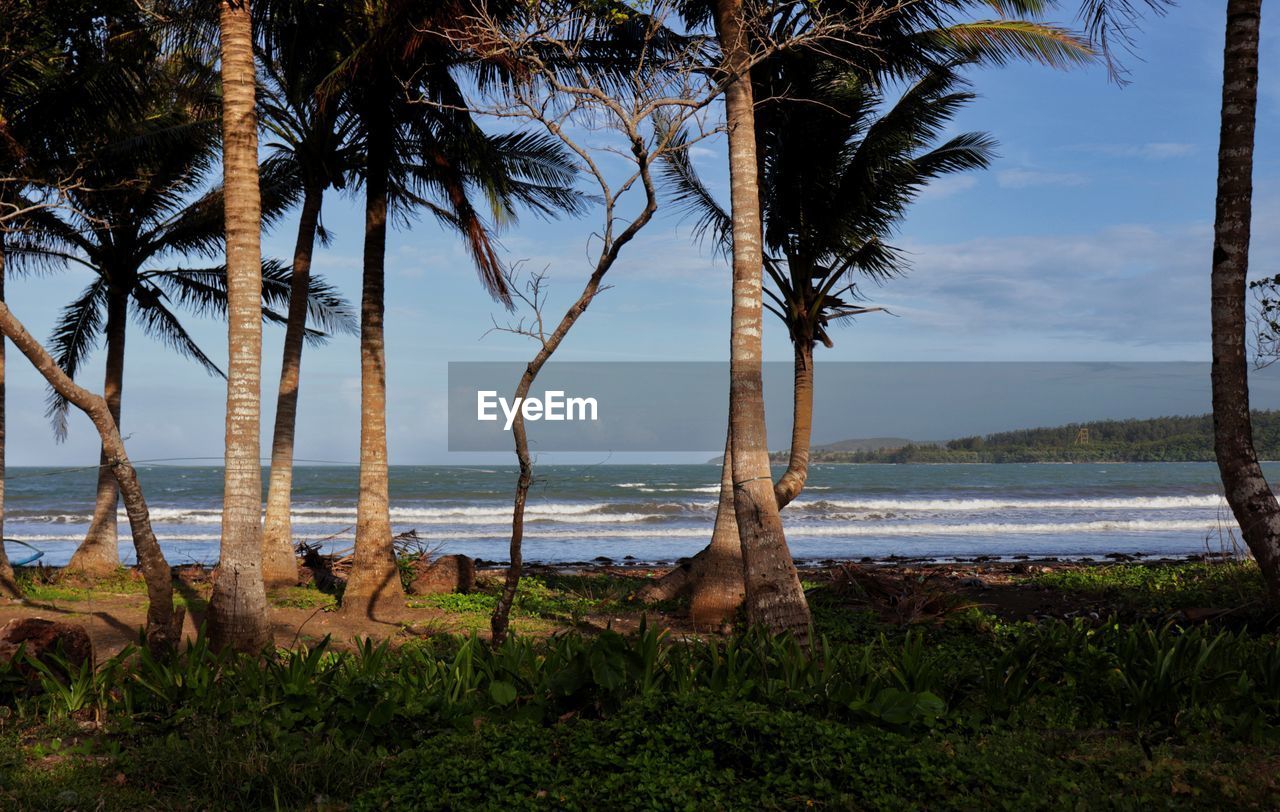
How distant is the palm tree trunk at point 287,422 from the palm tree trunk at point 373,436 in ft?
6.06

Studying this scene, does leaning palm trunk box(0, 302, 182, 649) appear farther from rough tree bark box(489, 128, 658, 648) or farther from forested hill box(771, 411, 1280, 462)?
forested hill box(771, 411, 1280, 462)

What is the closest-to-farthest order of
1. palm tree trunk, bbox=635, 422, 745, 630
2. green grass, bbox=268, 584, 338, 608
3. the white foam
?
palm tree trunk, bbox=635, 422, 745, 630 → green grass, bbox=268, 584, 338, 608 → the white foam

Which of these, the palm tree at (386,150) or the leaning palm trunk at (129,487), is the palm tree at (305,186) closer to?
the palm tree at (386,150)

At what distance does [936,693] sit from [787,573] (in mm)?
1810

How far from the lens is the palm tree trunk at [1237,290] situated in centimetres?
681

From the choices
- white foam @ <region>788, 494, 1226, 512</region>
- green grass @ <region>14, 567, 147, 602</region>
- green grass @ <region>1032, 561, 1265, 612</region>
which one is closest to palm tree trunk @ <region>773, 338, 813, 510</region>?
green grass @ <region>1032, 561, 1265, 612</region>

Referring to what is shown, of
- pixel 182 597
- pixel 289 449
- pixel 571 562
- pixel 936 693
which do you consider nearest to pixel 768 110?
pixel 289 449

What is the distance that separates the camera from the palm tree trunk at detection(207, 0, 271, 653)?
689cm

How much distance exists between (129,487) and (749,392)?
4.29 m

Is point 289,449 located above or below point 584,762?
above

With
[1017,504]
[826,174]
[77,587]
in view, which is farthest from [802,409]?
[1017,504]

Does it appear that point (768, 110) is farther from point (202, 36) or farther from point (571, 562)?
point (571, 562)

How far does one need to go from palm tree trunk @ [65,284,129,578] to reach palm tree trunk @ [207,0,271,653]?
22.7 feet

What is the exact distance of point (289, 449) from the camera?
11266 mm
